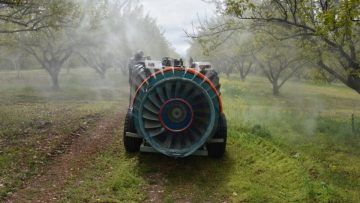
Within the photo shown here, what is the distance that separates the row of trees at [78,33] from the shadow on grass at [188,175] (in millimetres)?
9062

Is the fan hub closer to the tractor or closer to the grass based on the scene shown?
the tractor

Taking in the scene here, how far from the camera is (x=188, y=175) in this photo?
9.55 meters

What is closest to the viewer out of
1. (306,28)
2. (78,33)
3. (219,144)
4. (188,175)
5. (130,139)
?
(188,175)

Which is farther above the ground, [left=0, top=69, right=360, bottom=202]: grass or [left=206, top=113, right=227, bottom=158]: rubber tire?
[left=206, top=113, right=227, bottom=158]: rubber tire

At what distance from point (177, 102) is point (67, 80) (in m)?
40.3

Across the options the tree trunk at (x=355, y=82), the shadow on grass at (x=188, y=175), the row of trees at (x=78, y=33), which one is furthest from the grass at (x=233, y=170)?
the row of trees at (x=78, y=33)

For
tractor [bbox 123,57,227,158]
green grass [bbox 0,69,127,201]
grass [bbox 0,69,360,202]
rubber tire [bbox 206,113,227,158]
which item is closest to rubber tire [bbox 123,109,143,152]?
grass [bbox 0,69,360,202]

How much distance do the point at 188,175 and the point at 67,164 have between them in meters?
3.21

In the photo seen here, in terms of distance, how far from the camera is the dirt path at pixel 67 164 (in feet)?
25.5

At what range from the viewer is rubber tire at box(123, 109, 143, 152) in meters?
10.6

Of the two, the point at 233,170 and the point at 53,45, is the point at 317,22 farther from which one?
the point at 53,45

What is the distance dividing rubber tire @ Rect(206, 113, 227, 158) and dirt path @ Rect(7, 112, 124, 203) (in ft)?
Answer: 11.1

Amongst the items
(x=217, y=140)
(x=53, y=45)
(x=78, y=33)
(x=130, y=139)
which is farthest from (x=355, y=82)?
(x=53, y=45)

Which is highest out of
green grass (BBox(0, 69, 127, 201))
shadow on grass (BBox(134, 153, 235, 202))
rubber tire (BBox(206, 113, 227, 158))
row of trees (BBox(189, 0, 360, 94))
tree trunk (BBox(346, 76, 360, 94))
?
row of trees (BBox(189, 0, 360, 94))
